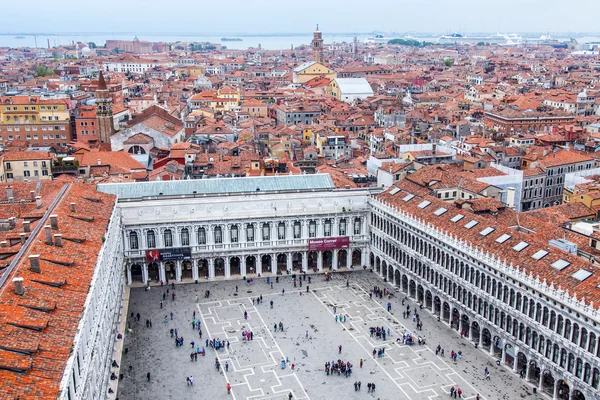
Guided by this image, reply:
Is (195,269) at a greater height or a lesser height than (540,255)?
lesser

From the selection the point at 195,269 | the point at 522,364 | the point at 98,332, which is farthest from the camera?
the point at 195,269

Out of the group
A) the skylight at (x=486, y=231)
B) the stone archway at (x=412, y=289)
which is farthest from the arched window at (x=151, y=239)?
the skylight at (x=486, y=231)

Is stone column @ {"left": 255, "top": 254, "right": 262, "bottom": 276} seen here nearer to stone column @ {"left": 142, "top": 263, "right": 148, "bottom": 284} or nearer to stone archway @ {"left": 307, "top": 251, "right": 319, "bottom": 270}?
stone archway @ {"left": 307, "top": 251, "right": 319, "bottom": 270}

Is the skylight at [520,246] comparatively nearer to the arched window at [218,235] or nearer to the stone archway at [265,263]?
the stone archway at [265,263]

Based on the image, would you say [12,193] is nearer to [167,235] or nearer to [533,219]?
[167,235]

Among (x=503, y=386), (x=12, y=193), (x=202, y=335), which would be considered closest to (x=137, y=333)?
(x=202, y=335)

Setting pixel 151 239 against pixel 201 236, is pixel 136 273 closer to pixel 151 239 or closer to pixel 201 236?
pixel 151 239

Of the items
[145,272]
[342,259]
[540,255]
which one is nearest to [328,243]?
[342,259]
